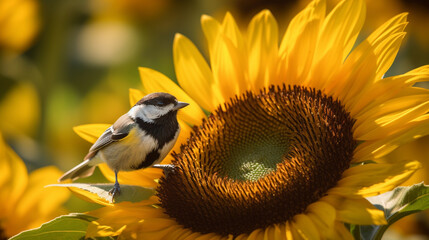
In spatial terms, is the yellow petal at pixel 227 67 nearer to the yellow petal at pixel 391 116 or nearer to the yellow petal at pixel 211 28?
the yellow petal at pixel 211 28

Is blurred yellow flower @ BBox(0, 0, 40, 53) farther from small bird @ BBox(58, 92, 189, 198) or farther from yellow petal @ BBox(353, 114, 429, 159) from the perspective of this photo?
yellow petal @ BBox(353, 114, 429, 159)

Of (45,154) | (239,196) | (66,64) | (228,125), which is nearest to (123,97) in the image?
(66,64)

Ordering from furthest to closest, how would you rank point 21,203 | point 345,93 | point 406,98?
point 21,203 → point 345,93 → point 406,98

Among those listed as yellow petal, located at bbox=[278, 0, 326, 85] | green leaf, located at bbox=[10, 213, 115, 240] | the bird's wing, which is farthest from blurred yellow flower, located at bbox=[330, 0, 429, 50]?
green leaf, located at bbox=[10, 213, 115, 240]

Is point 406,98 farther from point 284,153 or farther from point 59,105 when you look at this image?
point 59,105

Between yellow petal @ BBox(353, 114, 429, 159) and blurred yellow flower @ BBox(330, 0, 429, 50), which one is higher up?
blurred yellow flower @ BBox(330, 0, 429, 50)
